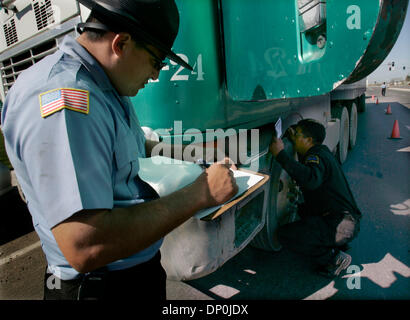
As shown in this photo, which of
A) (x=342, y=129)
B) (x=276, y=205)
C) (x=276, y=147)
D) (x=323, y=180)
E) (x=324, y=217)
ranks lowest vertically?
(x=324, y=217)

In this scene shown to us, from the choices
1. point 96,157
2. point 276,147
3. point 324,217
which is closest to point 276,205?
point 324,217

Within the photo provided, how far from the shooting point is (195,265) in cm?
147

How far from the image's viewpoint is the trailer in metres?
1.34

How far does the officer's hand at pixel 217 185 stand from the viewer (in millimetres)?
998

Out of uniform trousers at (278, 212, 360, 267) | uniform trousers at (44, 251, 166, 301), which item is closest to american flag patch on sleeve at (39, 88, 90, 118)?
uniform trousers at (44, 251, 166, 301)

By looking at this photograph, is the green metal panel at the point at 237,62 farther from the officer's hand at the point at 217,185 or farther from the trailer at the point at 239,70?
the officer's hand at the point at 217,185

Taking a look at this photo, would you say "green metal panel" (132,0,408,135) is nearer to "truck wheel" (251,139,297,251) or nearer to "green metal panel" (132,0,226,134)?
"green metal panel" (132,0,226,134)

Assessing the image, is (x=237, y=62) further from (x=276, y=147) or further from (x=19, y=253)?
(x=19, y=253)

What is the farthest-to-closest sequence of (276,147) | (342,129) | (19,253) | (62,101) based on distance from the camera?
(342,129), (19,253), (276,147), (62,101)

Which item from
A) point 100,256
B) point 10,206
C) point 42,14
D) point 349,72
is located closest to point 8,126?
point 100,256

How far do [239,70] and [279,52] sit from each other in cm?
27

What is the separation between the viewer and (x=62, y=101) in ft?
2.19

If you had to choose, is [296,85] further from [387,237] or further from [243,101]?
[387,237]

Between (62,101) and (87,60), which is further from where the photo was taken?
(87,60)
